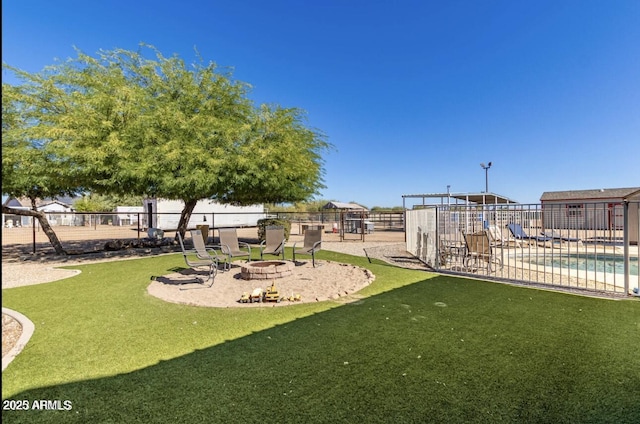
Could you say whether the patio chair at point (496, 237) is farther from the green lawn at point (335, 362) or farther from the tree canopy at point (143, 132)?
the tree canopy at point (143, 132)

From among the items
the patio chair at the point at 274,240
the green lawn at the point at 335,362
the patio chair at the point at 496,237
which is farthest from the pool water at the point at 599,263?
the patio chair at the point at 274,240

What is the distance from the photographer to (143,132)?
1080 centimetres

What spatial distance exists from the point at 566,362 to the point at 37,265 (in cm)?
1293

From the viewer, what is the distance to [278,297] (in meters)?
5.94

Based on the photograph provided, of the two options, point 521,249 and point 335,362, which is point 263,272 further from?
point 521,249

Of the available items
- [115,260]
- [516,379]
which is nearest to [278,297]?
[516,379]

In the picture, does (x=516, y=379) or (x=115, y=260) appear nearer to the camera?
(x=516, y=379)

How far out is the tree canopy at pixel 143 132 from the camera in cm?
962

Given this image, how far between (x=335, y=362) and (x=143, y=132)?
10245 millimetres

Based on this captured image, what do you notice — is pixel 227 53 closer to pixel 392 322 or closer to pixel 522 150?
pixel 392 322

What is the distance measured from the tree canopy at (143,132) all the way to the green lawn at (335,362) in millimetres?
5298

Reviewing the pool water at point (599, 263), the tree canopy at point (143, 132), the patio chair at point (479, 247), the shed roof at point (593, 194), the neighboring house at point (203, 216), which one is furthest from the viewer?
the neighboring house at point (203, 216)

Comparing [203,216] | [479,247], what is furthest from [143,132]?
[203,216]

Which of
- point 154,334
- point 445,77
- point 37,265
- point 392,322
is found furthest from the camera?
point 445,77
